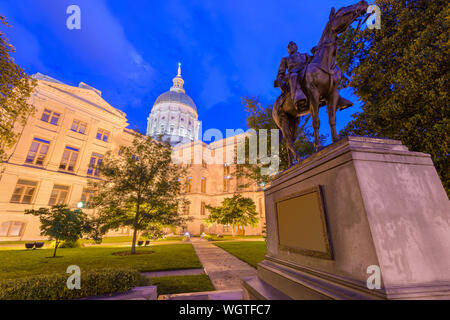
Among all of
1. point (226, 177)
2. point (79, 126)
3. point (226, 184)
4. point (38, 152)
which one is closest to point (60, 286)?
point (38, 152)

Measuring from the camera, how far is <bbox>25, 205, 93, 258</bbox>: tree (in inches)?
439

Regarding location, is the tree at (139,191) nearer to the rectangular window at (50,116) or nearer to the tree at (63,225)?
the tree at (63,225)

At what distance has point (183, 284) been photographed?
5770mm

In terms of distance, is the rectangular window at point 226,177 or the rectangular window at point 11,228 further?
the rectangular window at point 226,177

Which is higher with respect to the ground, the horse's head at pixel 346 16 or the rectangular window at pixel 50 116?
the rectangular window at pixel 50 116

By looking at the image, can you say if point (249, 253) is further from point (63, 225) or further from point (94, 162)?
point (94, 162)

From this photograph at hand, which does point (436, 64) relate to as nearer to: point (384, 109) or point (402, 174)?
point (384, 109)

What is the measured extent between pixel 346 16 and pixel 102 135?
3740 centimetres

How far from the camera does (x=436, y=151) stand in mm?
6391

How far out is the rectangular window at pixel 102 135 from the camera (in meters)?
32.1

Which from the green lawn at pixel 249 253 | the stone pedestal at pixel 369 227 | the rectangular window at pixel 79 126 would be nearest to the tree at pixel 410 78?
the stone pedestal at pixel 369 227

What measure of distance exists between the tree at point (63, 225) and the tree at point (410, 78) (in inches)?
645

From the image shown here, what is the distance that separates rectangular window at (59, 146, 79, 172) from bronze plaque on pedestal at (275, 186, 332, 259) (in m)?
34.7

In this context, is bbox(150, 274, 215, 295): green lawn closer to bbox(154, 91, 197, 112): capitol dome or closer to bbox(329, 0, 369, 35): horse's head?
bbox(329, 0, 369, 35): horse's head
